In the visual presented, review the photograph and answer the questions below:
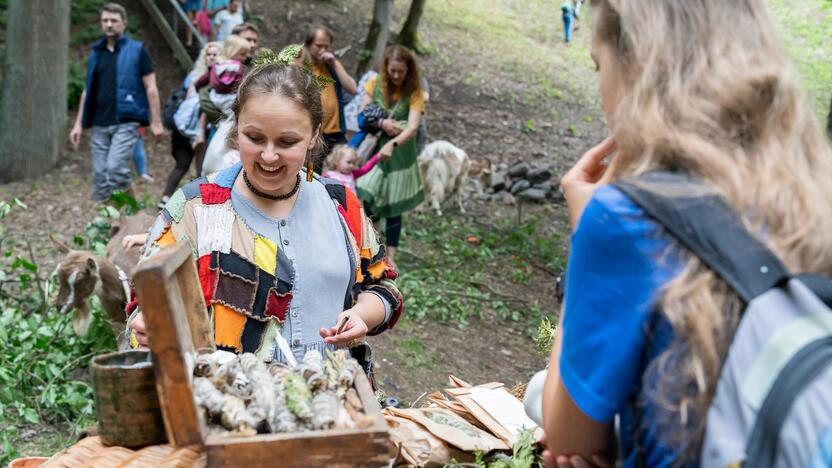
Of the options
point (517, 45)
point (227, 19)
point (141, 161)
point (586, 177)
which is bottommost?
point (517, 45)

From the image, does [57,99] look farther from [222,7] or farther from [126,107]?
[222,7]

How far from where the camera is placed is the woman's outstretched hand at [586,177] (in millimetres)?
1688

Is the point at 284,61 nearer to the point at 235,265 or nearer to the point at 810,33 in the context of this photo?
the point at 235,265

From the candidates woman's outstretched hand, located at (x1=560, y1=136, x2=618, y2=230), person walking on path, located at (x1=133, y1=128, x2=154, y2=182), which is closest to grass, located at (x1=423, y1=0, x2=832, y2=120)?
person walking on path, located at (x1=133, y1=128, x2=154, y2=182)

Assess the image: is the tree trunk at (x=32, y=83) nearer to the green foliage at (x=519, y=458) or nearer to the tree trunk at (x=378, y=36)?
the tree trunk at (x=378, y=36)

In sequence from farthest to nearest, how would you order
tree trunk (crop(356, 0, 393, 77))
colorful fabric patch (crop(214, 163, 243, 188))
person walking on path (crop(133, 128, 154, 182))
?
1. tree trunk (crop(356, 0, 393, 77))
2. person walking on path (crop(133, 128, 154, 182))
3. colorful fabric patch (crop(214, 163, 243, 188))

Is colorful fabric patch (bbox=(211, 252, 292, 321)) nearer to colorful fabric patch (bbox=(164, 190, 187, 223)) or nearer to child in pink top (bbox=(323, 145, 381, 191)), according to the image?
colorful fabric patch (bbox=(164, 190, 187, 223))

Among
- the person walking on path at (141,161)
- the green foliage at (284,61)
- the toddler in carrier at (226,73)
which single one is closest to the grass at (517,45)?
the person walking on path at (141,161)

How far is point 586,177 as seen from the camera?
1.80 meters

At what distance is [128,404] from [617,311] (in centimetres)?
105

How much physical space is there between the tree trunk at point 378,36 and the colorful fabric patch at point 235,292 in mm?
11633

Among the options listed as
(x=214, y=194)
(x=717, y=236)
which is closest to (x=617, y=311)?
(x=717, y=236)

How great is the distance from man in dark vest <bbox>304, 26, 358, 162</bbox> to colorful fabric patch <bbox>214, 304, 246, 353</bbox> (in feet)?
17.7

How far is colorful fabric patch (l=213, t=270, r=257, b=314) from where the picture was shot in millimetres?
2613
